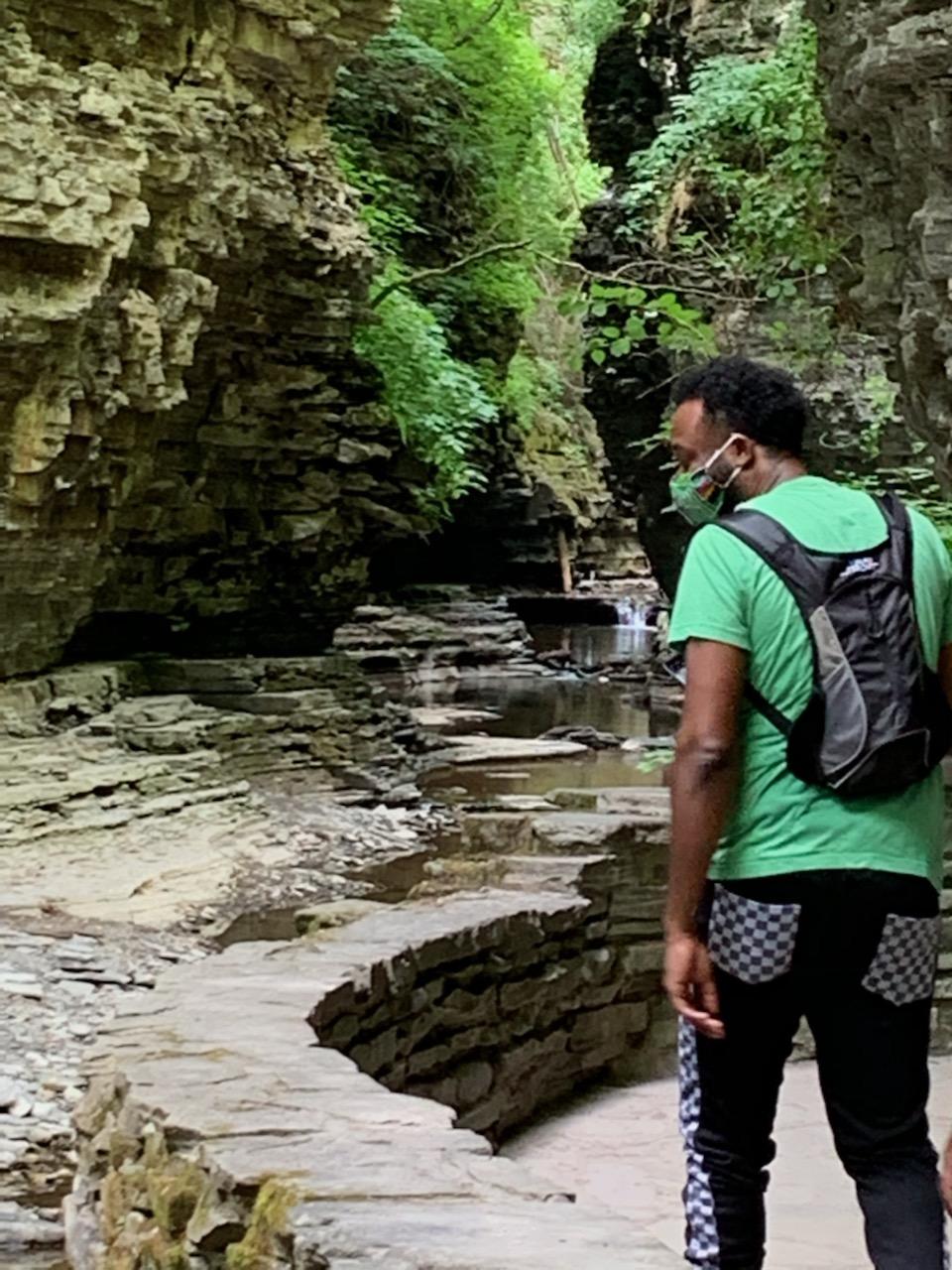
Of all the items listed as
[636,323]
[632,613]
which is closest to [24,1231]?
[636,323]

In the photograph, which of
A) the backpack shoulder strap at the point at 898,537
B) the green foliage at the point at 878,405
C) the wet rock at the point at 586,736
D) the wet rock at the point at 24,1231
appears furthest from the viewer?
the wet rock at the point at 586,736

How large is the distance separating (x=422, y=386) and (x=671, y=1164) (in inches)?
530

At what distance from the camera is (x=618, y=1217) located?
2.32m

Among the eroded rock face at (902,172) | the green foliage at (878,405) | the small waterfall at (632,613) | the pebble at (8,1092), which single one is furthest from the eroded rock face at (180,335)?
the small waterfall at (632,613)

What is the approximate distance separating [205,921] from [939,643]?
25.0ft

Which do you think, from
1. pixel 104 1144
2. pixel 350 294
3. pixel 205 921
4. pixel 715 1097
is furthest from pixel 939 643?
pixel 350 294

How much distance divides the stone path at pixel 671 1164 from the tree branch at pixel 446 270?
41.5 feet

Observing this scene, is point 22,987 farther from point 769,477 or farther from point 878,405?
point 878,405

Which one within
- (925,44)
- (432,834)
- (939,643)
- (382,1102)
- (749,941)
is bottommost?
(432,834)

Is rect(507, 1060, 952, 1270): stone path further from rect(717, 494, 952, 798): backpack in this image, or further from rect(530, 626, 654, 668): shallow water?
rect(530, 626, 654, 668): shallow water

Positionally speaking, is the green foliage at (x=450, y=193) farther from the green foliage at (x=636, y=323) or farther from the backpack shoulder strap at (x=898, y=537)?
the backpack shoulder strap at (x=898, y=537)

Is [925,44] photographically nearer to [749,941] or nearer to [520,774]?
[749,941]

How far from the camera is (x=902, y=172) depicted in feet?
23.1

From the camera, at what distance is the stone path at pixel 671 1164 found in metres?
3.49
